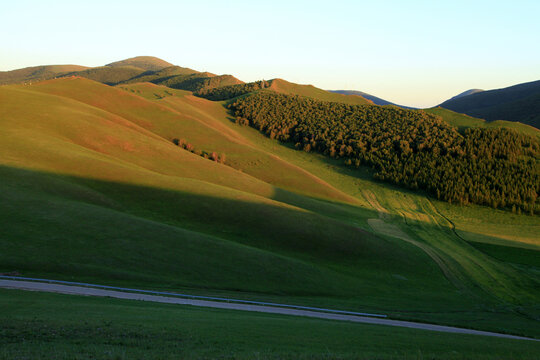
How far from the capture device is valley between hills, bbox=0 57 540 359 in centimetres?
1491

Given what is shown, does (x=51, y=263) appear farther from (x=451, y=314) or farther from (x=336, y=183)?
(x=336, y=183)

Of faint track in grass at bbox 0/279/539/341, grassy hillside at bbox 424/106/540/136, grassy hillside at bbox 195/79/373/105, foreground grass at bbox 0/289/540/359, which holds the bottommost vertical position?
faint track in grass at bbox 0/279/539/341

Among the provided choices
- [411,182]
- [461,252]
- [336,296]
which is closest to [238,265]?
[336,296]

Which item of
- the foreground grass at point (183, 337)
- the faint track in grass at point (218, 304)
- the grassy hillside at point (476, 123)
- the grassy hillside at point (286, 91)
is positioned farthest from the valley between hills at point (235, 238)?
the grassy hillside at point (286, 91)

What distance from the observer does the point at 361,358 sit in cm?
1177

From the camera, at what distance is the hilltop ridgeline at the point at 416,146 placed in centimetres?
8406

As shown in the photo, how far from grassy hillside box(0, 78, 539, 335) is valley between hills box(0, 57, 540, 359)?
200 mm

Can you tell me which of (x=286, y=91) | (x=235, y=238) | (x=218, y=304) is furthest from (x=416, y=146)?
(x=218, y=304)

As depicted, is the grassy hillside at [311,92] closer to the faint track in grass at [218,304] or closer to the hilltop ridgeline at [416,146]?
the hilltop ridgeline at [416,146]

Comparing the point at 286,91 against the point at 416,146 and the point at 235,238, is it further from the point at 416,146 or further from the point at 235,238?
the point at 235,238

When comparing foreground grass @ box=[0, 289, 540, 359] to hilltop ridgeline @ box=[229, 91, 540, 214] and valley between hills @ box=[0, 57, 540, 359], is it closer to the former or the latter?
valley between hills @ box=[0, 57, 540, 359]

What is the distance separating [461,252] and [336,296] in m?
29.6

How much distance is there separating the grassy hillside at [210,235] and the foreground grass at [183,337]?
305 inches

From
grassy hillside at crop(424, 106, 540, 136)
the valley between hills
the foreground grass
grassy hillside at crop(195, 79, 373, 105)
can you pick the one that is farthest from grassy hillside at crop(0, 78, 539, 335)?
grassy hillside at crop(195, 79, 373, 105)
